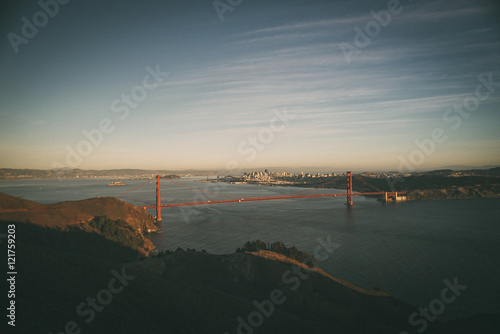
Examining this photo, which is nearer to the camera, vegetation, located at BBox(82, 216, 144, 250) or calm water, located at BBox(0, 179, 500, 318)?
calm water, located at BBox(0, 179, 500, 318)

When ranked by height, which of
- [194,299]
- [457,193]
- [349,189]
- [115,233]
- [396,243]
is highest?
[349,189]

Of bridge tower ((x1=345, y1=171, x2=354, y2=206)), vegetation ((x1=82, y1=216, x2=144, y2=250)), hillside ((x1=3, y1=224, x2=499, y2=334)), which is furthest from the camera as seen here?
bridge tower ((x1=345, y1=171, x2=354, y2=206))

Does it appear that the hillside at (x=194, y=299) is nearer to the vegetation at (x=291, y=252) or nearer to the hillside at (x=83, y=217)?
the vegetation at (x=291, y=252)

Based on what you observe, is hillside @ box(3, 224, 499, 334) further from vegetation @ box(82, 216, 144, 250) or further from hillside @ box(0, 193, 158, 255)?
hillside @ box(0, 193, 158, 255)

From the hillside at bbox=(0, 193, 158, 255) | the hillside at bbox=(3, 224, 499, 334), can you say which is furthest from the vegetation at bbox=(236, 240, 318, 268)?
the hillside at bbox=(0, 193, 158, 255)

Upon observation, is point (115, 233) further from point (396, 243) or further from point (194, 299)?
point (396, 243)

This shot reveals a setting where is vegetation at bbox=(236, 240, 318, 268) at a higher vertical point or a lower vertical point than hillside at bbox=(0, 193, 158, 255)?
lower

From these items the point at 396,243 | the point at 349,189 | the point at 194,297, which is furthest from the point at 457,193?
the point at 194,297

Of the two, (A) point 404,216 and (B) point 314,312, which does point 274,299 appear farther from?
(A) point 404,216

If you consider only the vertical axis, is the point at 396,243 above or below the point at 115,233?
below
